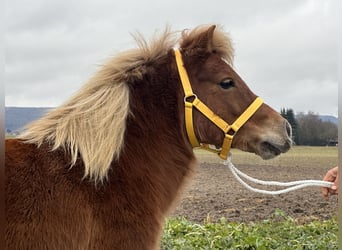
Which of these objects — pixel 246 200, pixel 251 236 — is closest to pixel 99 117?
pixel 251 236

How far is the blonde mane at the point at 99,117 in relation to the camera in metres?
2.61

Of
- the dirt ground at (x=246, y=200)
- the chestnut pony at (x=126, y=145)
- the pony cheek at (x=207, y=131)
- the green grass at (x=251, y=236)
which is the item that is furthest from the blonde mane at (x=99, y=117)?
the dirt ground at (x=246, y=200)

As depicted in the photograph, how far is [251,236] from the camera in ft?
15.5

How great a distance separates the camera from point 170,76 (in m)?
2.97

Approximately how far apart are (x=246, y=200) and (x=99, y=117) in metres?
5.56

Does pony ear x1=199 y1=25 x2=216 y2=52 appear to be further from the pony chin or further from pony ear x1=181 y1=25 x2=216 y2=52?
the pony chin

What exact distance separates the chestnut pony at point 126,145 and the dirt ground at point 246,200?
10.1ft

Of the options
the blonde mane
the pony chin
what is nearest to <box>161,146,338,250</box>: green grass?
the pony chin

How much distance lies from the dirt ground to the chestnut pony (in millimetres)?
3093

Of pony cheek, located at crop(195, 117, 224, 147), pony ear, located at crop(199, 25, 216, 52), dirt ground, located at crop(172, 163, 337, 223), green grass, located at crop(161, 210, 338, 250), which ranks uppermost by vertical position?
pony ear, located at crop(199, 25, 216, 52)

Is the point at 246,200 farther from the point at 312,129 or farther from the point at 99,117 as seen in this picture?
the point at 99,117

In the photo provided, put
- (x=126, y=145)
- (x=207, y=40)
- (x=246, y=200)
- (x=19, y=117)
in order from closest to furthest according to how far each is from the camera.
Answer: (x=126, y=145), (x=207, y=40), (x=19, y=117), (x=246, y=200)

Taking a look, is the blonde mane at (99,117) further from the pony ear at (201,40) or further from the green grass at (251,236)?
the green grass at (251,236)

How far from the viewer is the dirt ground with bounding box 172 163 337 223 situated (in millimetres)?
6680
